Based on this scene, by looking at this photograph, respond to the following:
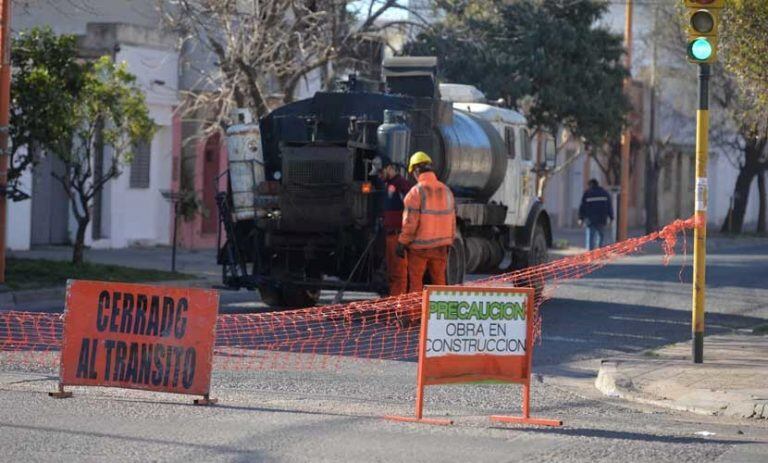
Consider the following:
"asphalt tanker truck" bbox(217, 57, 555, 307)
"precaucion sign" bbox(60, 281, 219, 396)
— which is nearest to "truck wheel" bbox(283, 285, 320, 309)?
"asphalt tanker truck" bbox(217, 57, 555, 307)

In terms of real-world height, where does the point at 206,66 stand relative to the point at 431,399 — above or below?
above

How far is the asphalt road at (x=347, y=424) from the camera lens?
340 inches

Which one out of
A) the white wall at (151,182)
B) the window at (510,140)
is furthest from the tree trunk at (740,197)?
the window at (510,140)

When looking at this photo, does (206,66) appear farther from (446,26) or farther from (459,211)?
(459,211)

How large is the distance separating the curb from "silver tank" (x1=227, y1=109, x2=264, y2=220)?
6369 millimetres

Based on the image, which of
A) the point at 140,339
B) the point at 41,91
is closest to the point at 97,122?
the point at 41,91

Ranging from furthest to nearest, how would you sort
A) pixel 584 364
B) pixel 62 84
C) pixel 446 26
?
pixel 446 26, pixel 62 84, pixel 584 364

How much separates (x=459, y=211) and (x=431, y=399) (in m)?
7.39

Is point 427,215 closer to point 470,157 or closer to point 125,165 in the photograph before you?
point 470,157

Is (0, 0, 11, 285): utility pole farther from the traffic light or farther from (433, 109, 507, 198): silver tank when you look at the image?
the traffic light

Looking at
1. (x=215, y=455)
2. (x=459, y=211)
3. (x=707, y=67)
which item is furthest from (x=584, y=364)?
(x=215, y=455)

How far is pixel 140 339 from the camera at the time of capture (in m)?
10.4

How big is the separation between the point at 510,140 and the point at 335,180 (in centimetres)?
474

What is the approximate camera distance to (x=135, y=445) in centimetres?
867
